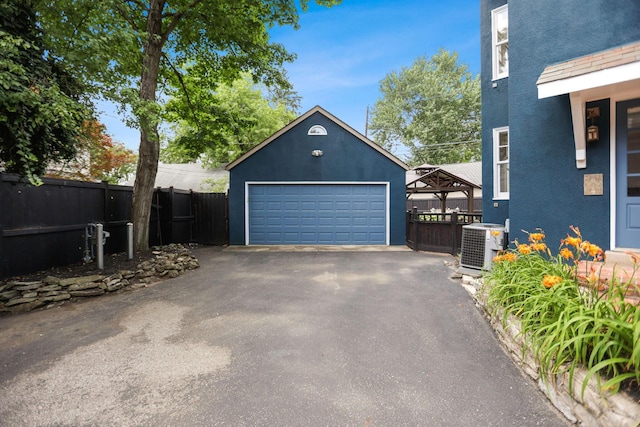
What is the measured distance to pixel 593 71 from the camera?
3.88 meters

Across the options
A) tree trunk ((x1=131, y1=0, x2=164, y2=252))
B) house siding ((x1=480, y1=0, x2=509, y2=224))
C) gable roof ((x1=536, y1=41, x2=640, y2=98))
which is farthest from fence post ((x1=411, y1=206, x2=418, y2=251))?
tree trunk ((x1=131, y1=0, x2=164, y2=252))

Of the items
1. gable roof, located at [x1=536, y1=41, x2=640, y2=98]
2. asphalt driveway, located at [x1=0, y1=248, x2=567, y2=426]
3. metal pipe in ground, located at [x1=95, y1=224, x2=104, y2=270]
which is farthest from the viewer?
metal pipe in ground, located at [x1=95, y1=224, x2=104, y2=270]

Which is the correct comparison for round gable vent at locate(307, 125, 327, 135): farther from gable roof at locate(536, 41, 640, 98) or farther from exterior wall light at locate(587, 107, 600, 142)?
exterior wall light at locate(587, 107, 600, 142)

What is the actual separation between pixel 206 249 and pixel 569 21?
1034 centimetres

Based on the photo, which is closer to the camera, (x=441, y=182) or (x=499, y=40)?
(x=499, y=40)

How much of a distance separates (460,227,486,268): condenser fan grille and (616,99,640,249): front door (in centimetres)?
187

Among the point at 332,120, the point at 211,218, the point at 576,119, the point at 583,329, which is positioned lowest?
the point at 583,329

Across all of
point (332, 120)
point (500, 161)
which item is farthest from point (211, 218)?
point (500, 161)

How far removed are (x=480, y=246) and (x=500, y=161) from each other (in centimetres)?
237

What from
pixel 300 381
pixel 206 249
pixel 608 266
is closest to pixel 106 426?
pixel 300 381

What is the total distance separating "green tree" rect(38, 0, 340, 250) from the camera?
4902mm

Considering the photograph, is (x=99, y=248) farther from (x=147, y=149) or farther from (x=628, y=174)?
(x=628, y=174)

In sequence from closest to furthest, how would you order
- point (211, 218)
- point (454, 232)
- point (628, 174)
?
point (628, 174) < point (454, 232) < point (211, 218)

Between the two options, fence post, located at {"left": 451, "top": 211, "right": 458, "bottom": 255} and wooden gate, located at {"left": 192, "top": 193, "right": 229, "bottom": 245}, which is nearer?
fence post, located at {"left": 451, "top": 211, "right": 458, "bottom": 255}
